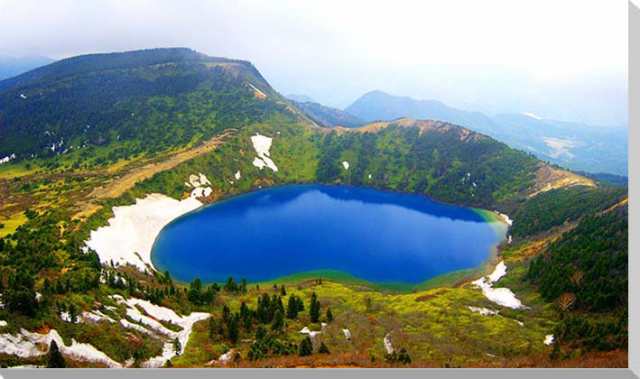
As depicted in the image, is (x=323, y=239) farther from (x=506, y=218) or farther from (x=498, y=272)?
(x=506, y=218)

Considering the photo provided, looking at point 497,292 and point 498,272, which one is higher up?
point 497,292

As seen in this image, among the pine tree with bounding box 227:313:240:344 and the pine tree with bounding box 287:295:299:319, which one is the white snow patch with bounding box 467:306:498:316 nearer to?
the pine tree with bounding box 287:295:299:319

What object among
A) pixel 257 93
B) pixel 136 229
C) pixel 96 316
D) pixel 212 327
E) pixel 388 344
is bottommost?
pixel 136 229

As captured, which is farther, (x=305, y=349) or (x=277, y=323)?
(x=277, y=323)

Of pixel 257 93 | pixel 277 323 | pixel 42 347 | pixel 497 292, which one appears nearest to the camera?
pixel 42 347

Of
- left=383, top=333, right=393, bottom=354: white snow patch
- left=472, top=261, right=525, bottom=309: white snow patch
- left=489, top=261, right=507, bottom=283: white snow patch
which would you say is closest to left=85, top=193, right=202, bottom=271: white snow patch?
left=383, top=333, right=393, bottom=354: white snow patch

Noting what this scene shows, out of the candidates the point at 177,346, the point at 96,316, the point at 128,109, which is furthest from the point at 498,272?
the point at 128,109

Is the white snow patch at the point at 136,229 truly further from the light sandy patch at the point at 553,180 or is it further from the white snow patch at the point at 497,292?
Result: the light sandy patch at the point at 553,180
